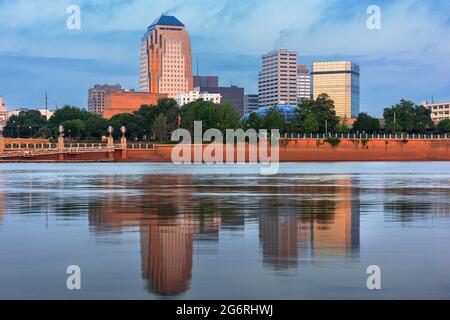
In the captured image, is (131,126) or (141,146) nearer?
(141,146)

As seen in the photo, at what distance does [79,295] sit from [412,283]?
5353mm

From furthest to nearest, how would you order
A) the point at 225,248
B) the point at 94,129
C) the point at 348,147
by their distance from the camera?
the point at 94,129 < the point at 348,147 < the point at 225,248

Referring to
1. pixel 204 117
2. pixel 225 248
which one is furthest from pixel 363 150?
pixel 225 248

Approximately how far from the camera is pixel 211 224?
22500 mm

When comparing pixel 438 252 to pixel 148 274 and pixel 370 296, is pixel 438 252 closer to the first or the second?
pixel 370 296

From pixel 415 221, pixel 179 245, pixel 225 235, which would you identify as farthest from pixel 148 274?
pixel 415 221

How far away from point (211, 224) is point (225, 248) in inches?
196

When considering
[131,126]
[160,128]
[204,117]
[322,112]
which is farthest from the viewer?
[131,126]

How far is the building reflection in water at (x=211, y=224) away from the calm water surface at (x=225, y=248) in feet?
0.10

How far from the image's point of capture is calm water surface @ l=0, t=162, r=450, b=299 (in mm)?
13055

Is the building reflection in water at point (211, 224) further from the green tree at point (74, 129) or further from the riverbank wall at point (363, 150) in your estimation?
the green tree at point (74, 129)

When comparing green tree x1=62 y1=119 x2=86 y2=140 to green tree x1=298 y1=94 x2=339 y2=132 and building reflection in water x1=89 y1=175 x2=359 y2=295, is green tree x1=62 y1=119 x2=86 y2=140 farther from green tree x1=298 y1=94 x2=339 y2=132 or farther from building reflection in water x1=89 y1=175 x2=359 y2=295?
building reflection in water x1=89 y1=175 x2=359 y2=295

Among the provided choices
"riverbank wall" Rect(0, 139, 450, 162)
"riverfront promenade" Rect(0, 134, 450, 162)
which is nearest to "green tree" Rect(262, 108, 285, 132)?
"riverfront promenade" Rect(0, 134, 450, 162)

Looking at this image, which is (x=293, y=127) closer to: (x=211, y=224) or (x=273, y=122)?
(x=273, y=122)
